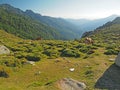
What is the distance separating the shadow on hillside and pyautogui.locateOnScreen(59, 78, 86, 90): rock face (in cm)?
183

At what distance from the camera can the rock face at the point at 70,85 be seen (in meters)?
23.8

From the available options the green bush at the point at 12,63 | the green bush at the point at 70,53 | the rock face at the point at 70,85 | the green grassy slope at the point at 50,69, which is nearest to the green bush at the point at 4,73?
the green grassy slope at the point at 50,69

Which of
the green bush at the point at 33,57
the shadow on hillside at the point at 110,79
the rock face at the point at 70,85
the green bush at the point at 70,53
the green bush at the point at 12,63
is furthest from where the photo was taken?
the green bush at the point at 70,53

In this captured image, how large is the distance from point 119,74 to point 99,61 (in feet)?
20.2

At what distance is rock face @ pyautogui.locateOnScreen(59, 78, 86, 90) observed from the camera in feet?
78.1

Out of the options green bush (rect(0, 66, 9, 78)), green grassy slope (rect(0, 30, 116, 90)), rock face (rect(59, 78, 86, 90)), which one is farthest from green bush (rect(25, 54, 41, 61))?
rock face (rect(59, 78, 86, 90))

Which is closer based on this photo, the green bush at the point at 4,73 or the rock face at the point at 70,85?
the rock face at the point at 70,85

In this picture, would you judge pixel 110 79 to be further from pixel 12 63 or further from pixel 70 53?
pixel 70 53

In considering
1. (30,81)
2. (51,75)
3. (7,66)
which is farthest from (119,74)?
(7,66)

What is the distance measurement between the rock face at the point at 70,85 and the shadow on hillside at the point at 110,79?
1.83 m

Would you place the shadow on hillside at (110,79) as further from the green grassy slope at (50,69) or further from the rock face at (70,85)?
the rock face at (70,85)

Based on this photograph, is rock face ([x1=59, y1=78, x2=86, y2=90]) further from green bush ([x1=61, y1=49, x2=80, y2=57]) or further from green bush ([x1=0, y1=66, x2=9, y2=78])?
green bush ([x1=61, y1=49, x2=80, y2=57])

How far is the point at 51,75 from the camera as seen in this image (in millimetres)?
28609

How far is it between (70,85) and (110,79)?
578cm
